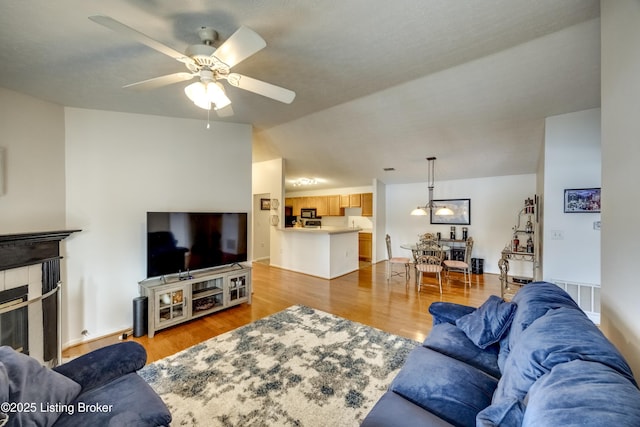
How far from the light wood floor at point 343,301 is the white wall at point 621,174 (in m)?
1.76

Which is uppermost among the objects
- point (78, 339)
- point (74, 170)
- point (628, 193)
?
point (74, 170)

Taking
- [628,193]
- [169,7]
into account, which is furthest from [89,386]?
[628,193]

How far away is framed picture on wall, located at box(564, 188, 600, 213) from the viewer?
9.95ft

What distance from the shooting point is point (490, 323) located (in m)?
1.75

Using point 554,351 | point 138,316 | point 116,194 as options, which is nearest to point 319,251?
point 138,316

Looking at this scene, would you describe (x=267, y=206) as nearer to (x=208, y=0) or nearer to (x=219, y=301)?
(x=219, y=301)

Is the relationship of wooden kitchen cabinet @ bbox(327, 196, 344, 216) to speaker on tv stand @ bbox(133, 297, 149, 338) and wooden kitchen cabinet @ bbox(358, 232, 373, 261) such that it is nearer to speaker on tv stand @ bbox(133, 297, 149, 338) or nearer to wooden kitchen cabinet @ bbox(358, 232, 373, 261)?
wooden kitchen cabinet @ bbox(358, 232, 373, 261)

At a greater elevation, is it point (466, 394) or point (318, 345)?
point (466, 394)

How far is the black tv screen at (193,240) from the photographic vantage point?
3.03 metres

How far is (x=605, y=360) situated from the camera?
87 centimetres

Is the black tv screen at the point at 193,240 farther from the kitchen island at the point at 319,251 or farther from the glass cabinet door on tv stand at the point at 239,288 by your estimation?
the kitchen island at the point at 319,251

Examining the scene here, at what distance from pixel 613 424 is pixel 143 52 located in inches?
124

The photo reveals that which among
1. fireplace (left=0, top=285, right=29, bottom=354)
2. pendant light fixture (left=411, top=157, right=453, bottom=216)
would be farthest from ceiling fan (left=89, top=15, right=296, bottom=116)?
pendant light fixture (left=411, top=157, right=453, bottom=216)

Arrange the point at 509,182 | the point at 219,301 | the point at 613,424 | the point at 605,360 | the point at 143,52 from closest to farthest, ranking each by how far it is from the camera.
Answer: the point at 613,424
the point at 605,360
the point at 143,52
the point at 219,301
the point at 509,182
